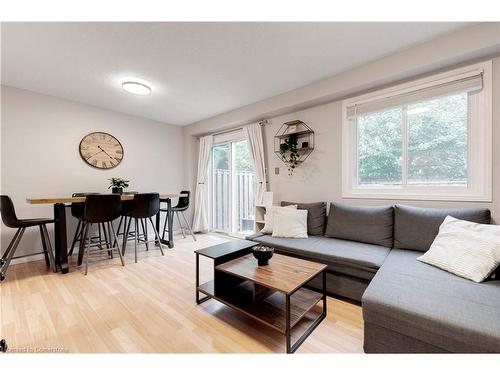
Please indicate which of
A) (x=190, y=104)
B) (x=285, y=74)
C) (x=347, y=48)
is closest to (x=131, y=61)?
(x=190, y=104)

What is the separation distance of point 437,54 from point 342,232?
1.89m

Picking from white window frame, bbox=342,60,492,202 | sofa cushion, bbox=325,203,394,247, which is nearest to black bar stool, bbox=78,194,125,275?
sofa cushion, bbox=325,203,394,247

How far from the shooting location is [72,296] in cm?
207

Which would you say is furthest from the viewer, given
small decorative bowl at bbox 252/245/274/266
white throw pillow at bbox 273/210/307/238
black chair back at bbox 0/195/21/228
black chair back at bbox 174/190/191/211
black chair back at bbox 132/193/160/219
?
black chair back at bbox 174/190/191/211

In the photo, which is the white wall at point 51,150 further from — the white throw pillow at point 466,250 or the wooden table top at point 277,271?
the white throw pillow at point 466,250

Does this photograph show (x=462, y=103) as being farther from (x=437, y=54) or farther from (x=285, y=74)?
(x=285, y=74)

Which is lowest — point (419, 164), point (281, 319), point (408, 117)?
point (281, 319)

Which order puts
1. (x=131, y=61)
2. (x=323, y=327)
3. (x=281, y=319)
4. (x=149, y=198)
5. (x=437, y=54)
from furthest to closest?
1. (x=149, y=198)
2. (x=131, y=61)
3. (x=437, y=54)
4. (x=323, y=327)
5. (x=281, y=319)

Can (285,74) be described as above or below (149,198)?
above

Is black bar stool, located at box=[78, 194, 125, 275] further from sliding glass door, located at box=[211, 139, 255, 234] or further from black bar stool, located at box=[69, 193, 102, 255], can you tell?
sliding glass door, located at box=[211, 139, 255, 234]

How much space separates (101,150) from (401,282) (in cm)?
439

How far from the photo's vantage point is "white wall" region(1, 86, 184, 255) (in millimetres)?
2961

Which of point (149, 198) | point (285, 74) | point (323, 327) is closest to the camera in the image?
point (323, 327)

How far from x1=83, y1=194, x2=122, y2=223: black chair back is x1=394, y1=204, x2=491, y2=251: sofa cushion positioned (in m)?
3.29
